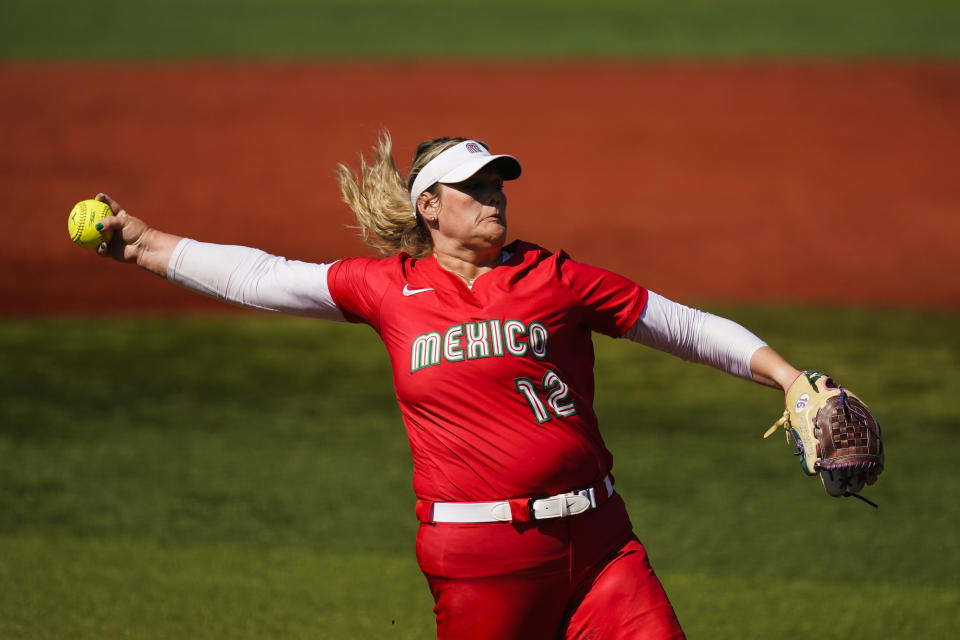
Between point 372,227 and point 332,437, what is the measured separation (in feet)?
14.2

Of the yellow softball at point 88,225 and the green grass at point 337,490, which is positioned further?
the green grass at point 337,490

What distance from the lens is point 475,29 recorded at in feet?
79.3

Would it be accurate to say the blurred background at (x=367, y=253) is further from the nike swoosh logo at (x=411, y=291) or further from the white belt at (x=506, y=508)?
the nike swoosh logo at (x=411, y=291)

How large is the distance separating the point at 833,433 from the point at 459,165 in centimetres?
134

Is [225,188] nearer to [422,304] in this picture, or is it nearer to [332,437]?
[332,437]

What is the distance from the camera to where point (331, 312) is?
3721 millimetres

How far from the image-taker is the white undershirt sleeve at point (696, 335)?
3.50m

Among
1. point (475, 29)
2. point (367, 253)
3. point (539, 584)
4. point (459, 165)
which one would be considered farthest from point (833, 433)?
point (475, 29)

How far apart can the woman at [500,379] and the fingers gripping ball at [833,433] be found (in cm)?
9

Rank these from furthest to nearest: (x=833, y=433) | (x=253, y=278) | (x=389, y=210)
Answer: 1. (x=389, y=210)
2. (x=253, y=278)
3. (x=833, y=433)

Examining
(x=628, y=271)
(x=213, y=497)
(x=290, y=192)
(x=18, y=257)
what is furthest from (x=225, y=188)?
(x=213, y=497)

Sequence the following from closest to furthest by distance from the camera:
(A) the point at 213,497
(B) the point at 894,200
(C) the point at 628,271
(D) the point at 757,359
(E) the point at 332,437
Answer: (D) the point at 757,359 < (A) the point at 213,497 < (E) the point at 332,437 < (C) the point at 628,271 < (B) the point at 894,200

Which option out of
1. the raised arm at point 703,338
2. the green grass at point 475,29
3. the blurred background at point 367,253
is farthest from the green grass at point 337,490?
the green grass at point 475,29

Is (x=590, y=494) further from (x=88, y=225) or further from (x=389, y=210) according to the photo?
(x=88, y=225)
